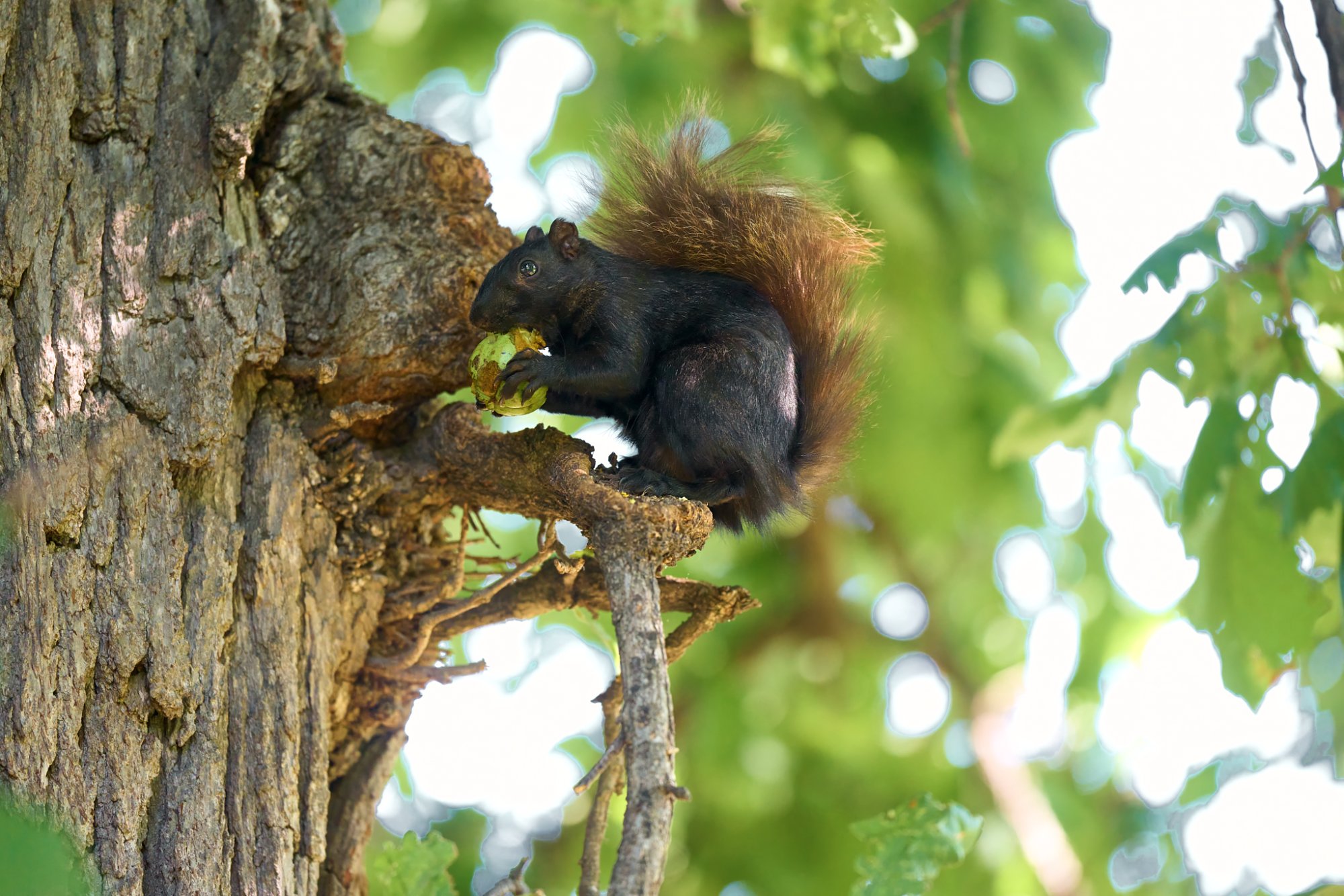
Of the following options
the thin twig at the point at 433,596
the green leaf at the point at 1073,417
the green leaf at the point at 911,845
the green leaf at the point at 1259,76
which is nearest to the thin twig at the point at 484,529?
the thin twig at the point at 433,596

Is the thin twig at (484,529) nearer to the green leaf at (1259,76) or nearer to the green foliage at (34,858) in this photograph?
the green foliage at (34,858)

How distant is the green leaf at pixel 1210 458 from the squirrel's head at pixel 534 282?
1414 mm

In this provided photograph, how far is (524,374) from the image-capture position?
243cm

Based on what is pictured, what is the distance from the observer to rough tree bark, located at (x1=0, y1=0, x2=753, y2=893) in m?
1.78

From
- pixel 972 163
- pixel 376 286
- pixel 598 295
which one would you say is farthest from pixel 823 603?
pixel 376 286

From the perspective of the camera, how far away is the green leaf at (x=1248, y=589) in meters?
2.33

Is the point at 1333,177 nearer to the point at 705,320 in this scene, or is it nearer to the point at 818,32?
the point at 705,320

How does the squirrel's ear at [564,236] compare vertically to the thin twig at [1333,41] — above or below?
above

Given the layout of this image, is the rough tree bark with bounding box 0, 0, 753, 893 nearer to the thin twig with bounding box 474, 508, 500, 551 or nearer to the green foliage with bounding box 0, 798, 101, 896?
the thin twig with bounding box 474, 508, 500, 551

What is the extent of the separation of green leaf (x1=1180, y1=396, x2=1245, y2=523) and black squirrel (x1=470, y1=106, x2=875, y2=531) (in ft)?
2.37

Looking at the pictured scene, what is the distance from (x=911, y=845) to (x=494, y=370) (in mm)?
1228

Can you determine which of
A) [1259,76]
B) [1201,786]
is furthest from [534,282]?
[1201,786]

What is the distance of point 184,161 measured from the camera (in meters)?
2.20

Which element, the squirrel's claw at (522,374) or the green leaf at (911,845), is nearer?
the green leaf at (911,845)
